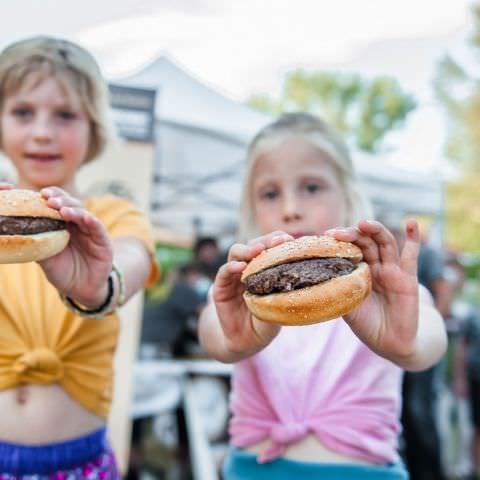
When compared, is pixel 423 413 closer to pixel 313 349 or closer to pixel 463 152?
pixel 313 349

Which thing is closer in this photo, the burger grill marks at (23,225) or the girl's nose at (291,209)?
the burger grill marks at (23,225)

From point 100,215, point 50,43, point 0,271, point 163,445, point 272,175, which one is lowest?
point 163,445

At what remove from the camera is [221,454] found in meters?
3.59

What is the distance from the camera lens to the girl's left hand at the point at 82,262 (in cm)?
104

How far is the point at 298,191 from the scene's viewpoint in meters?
1.37

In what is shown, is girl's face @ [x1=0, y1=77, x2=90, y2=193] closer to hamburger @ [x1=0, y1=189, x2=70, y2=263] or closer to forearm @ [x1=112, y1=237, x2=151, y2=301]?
forearm @ [x1=112, y1=237, x2=151, y2=301]

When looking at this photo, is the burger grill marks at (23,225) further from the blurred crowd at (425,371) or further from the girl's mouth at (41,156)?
the blurred crowd at (425,371)

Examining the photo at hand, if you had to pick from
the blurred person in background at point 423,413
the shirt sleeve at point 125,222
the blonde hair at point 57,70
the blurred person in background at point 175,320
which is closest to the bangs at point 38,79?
the blonde hair at point 57,70

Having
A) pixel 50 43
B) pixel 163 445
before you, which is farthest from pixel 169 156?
pixel 50 43

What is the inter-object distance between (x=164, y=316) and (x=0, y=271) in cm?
297

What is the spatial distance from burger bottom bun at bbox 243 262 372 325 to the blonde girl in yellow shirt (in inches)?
13.4

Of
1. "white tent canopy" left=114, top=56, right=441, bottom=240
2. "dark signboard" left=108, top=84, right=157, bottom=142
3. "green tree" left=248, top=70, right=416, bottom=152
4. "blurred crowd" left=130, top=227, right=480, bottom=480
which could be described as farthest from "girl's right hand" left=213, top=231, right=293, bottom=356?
"green tree" left=248, top=70, right=416, bottom=152

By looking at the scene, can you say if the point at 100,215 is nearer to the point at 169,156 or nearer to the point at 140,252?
the point at 140,252

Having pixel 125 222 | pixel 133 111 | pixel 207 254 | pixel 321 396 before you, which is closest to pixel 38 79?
pixel 125 222
